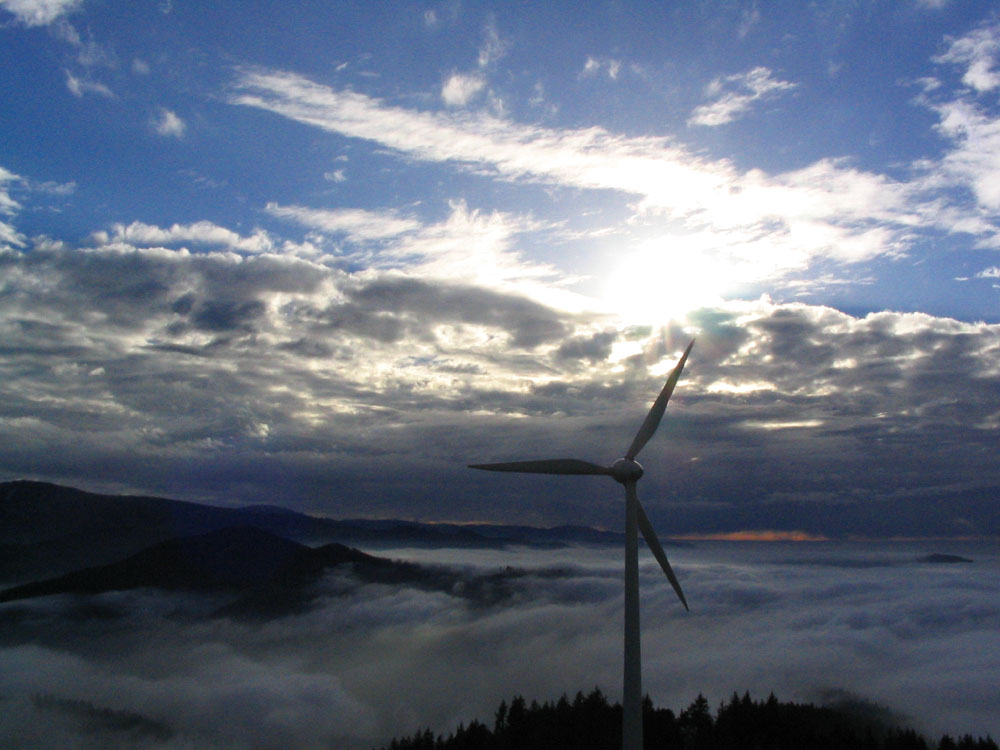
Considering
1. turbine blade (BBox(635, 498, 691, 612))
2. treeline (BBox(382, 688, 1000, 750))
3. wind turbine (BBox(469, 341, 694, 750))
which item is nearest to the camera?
wind turbine (BBox(469, 341, 694, 750))

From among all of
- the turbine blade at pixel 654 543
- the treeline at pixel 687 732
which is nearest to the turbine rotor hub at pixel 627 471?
the turbine blade at pixel 654 543

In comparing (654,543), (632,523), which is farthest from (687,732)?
(632,523)

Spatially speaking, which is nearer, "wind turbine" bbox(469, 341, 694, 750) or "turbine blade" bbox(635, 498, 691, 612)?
"wind turbine" bbox(469, 341, 694, 750)

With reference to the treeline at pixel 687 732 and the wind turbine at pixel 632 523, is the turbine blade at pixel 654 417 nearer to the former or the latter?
the wind turbine at pixel 632 523

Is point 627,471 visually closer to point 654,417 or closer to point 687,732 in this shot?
point 654,417

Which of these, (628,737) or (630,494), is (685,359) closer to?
(630,494)

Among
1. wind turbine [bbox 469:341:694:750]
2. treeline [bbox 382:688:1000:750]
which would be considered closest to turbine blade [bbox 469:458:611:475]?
wind turbine [bbox 469:341:694:750]

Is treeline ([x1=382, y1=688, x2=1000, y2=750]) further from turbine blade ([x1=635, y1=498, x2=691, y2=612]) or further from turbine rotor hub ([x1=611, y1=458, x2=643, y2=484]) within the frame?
turbine rotor hub ([x1=611, y1=458, x2=643, y2=484])
